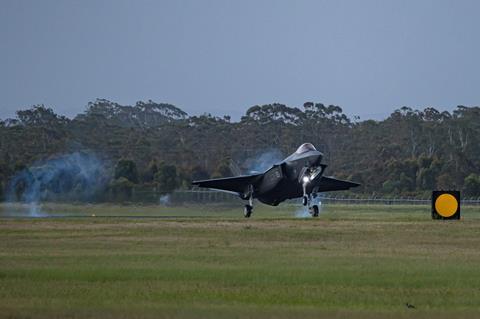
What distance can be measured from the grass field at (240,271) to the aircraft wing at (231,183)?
18.5 meters

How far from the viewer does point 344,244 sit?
112ft

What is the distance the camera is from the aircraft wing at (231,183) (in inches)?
2425

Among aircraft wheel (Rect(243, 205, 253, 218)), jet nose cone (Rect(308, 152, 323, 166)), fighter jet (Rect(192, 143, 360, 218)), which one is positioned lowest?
aircraft wheel (Rect(243, 205, 253, 218))

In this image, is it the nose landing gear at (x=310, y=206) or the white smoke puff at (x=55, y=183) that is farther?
the white smoke puff at (x=55, y=183)

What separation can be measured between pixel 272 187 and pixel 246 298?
3825cm

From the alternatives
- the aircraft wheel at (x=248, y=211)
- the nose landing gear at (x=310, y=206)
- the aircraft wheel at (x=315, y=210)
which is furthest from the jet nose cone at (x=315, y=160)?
the aircraft wheel at (x=248, y=211)

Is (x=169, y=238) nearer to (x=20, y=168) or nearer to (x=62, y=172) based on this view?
(x=62, y=172)

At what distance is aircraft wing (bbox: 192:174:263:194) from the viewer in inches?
2425

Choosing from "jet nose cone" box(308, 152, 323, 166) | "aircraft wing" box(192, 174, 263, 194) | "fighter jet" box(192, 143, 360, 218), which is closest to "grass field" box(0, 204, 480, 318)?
"jet nose cone" box(308, 152, 323, 166)

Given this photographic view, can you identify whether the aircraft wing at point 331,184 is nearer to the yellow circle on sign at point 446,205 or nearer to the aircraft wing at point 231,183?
the aircraft wing at point 231,183

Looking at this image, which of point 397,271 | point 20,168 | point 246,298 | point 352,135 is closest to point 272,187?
point 20,168

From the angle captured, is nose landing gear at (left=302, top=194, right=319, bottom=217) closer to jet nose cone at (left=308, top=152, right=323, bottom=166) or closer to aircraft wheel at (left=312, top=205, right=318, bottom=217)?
aircraft wheel at (left=312, top=205, right=318, bottom=217)

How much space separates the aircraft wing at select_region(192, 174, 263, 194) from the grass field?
18.5 m

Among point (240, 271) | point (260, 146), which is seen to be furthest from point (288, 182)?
point (260, 146)
